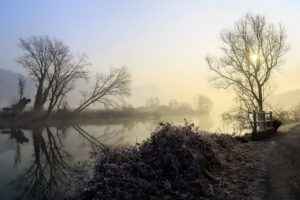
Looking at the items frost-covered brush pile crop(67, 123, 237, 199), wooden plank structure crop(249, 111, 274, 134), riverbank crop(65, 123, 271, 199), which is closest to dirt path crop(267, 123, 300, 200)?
riverbank crop(65, 123, 271, 199)

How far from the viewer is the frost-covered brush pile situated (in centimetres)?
984

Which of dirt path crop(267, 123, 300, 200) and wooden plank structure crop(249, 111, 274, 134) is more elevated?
wooden plank structure crop(249, 111, 274, 134)

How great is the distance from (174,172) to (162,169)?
14.1 inches

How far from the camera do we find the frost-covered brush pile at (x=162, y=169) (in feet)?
32.3

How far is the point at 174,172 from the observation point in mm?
10953

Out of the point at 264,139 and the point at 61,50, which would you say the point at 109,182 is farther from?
the point at 61,50

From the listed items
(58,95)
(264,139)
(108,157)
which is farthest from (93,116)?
(108,157)

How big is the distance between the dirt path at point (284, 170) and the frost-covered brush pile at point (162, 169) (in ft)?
4.69

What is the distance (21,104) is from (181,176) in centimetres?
5385

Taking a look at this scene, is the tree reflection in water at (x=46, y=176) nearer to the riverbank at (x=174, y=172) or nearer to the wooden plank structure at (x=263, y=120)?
the riverbank at (x=174, y=172)

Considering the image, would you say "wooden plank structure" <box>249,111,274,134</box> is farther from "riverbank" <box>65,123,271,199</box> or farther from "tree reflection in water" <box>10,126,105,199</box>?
"tree reflection in water" <box>10,126,105,199</box>

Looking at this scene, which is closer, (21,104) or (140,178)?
(140,178)

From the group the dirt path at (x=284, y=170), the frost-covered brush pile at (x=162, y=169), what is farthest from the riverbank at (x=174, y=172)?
the dirt path at (x=284, y=170)

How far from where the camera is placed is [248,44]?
38156 millimetres
